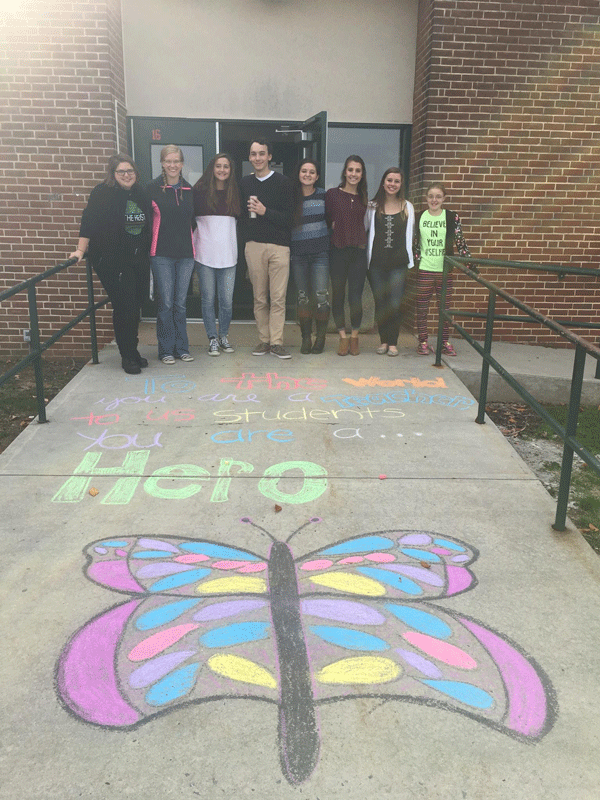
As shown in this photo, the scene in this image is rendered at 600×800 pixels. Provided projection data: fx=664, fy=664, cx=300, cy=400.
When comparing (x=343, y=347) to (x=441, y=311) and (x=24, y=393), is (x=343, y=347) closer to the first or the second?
(x=441, y=311)

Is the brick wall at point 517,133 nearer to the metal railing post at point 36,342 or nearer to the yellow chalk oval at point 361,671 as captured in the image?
the metal railing post at point 36,342

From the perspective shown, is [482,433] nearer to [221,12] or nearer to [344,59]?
[344,59]

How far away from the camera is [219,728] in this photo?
218cm

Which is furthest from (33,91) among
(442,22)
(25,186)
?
(442,22)

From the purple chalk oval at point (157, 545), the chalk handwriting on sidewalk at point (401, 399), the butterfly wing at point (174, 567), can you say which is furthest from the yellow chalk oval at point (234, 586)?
the chalk handwriting on sidewalk at point (401, 399)

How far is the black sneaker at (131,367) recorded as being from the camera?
591 cm

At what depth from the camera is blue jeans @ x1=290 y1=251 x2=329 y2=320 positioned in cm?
621

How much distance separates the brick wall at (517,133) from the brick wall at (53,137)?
3.41 metres

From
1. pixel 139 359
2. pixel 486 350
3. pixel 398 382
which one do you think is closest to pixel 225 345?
pixel 139 359

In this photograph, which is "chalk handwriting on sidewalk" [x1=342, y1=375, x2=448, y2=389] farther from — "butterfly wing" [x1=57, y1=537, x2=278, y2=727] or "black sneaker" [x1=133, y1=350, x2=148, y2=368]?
"butterfly wing" [x1=57, y1=537, x2=278, y2=727]

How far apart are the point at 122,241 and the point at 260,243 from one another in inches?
48.5

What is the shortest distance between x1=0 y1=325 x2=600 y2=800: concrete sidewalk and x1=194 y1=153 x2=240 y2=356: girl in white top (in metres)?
1.91

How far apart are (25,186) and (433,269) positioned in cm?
434

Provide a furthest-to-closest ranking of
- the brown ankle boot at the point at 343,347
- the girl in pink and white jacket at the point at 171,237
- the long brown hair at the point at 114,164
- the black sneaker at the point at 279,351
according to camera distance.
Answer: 1. the brown ankle boot at the point at 343,347
2. the black sneaker at the point at 279,351
3. the girl in pink and white jacket at the point at 171,237
4. the long brown hair at the point at 114,164
